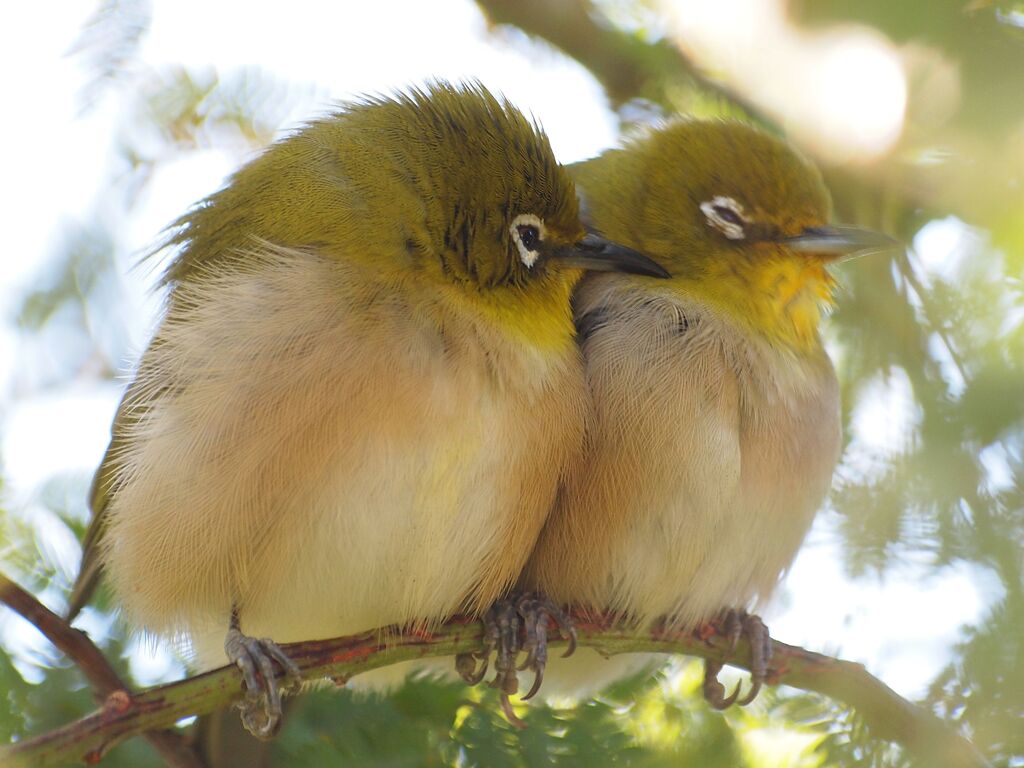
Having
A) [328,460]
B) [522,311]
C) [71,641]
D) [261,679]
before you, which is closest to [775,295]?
[522,311]

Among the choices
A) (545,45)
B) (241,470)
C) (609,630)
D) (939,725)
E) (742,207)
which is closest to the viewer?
(939,725)

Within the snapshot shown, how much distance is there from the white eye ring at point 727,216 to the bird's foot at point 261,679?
82.1 inches

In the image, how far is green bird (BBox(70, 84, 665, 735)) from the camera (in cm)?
316

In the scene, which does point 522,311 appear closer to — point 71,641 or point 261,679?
point 261,679

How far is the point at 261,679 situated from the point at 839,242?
2324mm

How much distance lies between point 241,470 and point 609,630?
4.14 feet

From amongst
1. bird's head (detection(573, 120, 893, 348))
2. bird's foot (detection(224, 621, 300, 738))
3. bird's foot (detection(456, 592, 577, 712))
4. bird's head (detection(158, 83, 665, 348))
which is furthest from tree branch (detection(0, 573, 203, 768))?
bird's head (detection(573, 120, 893, 348))

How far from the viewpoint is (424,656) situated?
126 inches

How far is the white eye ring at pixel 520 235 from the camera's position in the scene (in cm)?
373

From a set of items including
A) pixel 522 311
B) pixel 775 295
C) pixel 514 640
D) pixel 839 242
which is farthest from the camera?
pixel 775 295

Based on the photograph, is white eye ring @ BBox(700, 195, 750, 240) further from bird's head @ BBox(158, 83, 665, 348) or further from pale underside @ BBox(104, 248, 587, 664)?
pale underside @ BBox(104, 248, 587, 664)

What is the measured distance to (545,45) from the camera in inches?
191

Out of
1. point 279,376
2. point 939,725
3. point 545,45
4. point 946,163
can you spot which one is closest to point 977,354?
point 946,163

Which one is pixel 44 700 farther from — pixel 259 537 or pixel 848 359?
pixel 848 359
